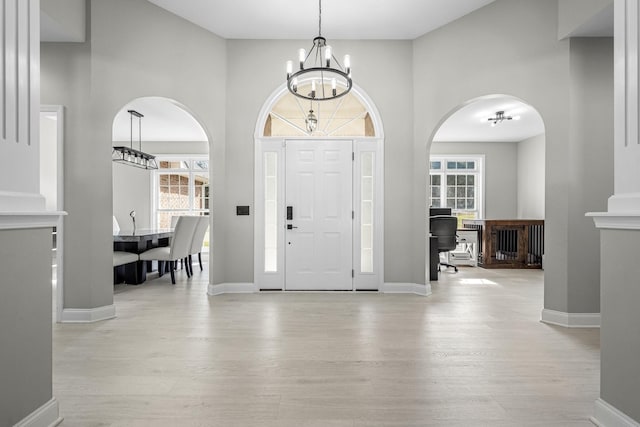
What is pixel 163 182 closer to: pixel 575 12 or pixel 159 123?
pixel 159 123

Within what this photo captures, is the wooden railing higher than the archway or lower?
lower

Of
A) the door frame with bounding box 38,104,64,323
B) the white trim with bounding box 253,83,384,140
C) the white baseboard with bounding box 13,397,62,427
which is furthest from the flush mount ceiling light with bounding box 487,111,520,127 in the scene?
the white baseboard with bounding box 13,397,62,427

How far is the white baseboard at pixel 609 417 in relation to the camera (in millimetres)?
1669

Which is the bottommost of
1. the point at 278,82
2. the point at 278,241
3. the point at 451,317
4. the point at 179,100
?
the point at 451,317

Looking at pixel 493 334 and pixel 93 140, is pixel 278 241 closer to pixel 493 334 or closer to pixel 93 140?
pixel 93 140

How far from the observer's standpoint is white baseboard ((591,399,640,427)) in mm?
1669

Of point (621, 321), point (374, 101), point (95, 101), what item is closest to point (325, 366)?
point (621, 321)

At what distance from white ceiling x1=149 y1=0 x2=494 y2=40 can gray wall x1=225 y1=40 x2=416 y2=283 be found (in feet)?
0.55

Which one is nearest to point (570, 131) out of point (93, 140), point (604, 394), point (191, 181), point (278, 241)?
point (604, 394)

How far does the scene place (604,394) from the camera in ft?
5.98

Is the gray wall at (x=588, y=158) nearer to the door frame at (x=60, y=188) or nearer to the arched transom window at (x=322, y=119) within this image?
the arched transom window at (x=322, y=119)

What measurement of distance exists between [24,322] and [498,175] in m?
9.09

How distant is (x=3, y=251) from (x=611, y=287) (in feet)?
9.41

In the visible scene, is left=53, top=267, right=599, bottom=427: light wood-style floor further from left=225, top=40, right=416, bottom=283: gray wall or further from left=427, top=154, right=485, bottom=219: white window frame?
left=427, top=154, right=485, bottom=219: white window frame
